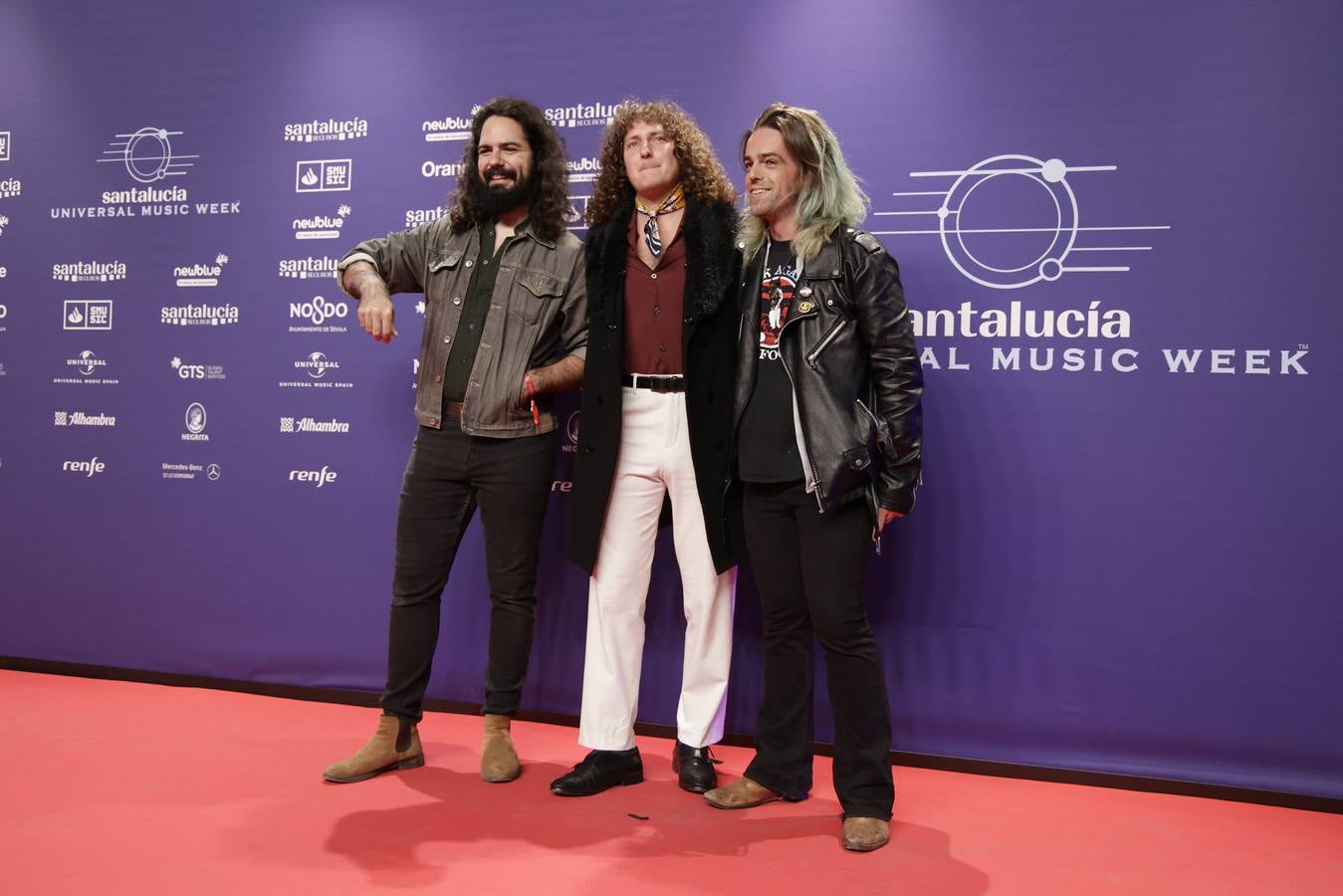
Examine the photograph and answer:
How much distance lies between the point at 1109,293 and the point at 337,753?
280cm

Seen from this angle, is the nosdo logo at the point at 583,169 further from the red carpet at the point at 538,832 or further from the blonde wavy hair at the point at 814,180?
the red carpet at the point at 538,832

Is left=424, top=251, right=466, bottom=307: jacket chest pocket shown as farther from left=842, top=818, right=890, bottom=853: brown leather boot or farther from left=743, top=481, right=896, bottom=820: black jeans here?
left=842, top=818, right=890, bottom=853: brown leather boot

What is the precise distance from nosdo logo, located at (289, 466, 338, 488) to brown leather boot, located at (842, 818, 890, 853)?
2329 mm

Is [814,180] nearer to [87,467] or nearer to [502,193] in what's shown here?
[502,193]

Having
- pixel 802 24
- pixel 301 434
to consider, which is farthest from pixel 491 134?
pixel 301 434

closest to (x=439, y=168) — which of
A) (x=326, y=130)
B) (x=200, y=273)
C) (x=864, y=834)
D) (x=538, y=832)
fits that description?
(x=326, y=130)

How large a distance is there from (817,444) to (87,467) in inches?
126

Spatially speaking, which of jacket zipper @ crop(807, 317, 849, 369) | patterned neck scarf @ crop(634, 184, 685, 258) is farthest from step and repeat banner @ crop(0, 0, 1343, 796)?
jacket zipper @ crop(807, 317, 849, 369)

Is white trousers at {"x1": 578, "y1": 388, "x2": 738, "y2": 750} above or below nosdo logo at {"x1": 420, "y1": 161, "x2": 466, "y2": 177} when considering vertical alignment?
below

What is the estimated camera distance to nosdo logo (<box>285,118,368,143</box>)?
3.81 meters

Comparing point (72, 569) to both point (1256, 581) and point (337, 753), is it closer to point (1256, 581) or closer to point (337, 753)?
point (337, 753)

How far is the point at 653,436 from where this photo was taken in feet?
9.28

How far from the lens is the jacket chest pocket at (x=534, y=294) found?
10.0ft

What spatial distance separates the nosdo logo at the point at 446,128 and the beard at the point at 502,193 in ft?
2.09
